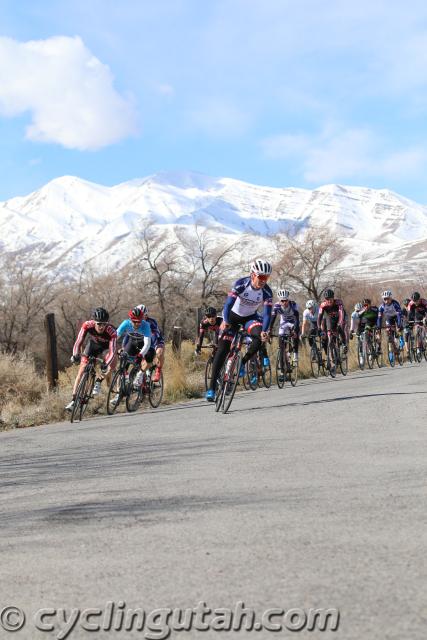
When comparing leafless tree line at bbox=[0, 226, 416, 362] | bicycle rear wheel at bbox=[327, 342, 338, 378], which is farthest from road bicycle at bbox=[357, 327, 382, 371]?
leafless tree line at bbox=[0, 226, 416, 362]

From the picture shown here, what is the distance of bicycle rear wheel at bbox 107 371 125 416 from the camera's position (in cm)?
1463

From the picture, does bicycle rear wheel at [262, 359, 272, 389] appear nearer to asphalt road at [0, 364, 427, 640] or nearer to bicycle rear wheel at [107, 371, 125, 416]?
bicycle rear wheel at [107, 371, 125, 416]

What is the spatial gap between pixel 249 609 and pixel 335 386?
45.7 feet

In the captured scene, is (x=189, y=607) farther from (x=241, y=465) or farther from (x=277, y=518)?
(x=241, y=465)

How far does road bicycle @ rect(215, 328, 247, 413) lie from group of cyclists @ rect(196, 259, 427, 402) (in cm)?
9

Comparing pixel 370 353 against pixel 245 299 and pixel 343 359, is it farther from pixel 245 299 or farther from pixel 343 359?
pixel 245 299

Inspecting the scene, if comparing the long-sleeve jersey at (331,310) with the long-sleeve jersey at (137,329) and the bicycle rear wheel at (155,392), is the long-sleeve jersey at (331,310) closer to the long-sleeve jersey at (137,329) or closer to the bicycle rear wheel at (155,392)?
the bicycle rear wheel at (155,392)

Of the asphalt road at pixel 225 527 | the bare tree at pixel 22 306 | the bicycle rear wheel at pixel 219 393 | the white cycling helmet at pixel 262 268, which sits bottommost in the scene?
the asphalt road at pixel 225 527

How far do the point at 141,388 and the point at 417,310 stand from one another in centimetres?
1304

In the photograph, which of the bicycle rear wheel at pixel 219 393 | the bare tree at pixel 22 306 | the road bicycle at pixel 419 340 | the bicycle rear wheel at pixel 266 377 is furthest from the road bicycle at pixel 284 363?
the bare tree at pixel 22 306

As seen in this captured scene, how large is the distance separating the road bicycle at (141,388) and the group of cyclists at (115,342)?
0.06m

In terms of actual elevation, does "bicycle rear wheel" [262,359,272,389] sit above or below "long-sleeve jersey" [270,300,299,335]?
below

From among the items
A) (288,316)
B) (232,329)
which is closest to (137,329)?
(232,329)

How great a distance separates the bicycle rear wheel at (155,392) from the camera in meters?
15.3
